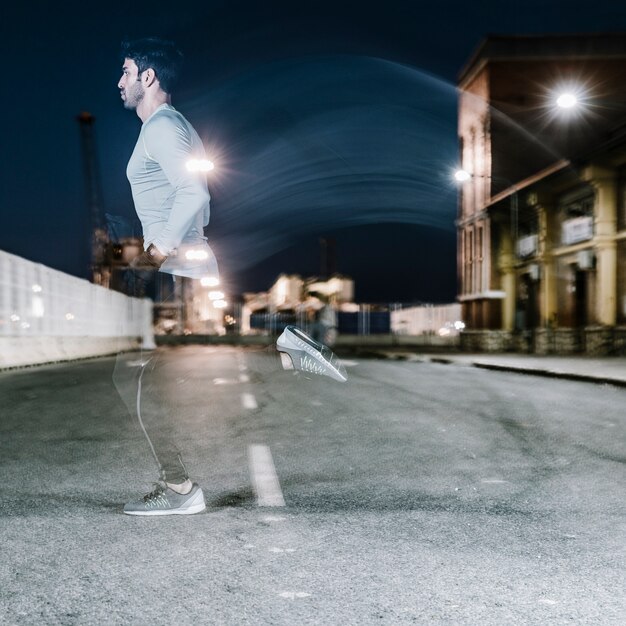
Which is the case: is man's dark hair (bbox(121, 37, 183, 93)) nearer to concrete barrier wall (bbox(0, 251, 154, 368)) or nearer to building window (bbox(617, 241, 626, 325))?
concrete barrier wall (bbox(0, 251, 154, 368))

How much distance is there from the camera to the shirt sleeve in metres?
3.87

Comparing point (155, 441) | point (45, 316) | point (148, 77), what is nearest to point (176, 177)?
point (148, 77)

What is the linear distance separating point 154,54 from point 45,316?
2039 cm

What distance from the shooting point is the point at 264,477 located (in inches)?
199

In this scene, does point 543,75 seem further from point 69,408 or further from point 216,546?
point 216,546

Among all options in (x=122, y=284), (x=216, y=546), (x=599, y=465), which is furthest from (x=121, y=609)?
(x=599, y=465)

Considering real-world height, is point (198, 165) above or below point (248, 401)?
above

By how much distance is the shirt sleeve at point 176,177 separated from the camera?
3873 mm

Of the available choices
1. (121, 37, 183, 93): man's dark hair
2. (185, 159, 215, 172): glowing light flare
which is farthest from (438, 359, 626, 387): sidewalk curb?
(121, 37, 183, 93): man's dark hair

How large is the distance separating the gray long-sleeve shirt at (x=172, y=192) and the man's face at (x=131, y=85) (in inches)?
7.3

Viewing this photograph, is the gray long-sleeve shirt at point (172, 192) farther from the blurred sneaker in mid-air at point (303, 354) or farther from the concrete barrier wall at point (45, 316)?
the concrete barrier wall at point (45, 316)

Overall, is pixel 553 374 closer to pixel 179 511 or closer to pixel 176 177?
pixel 179 511

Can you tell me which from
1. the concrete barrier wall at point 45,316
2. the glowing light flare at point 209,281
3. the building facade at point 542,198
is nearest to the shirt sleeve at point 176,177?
the glowing light flare at point 209,281

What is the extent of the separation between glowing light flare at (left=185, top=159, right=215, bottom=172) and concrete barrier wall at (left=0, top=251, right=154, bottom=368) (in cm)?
1565
